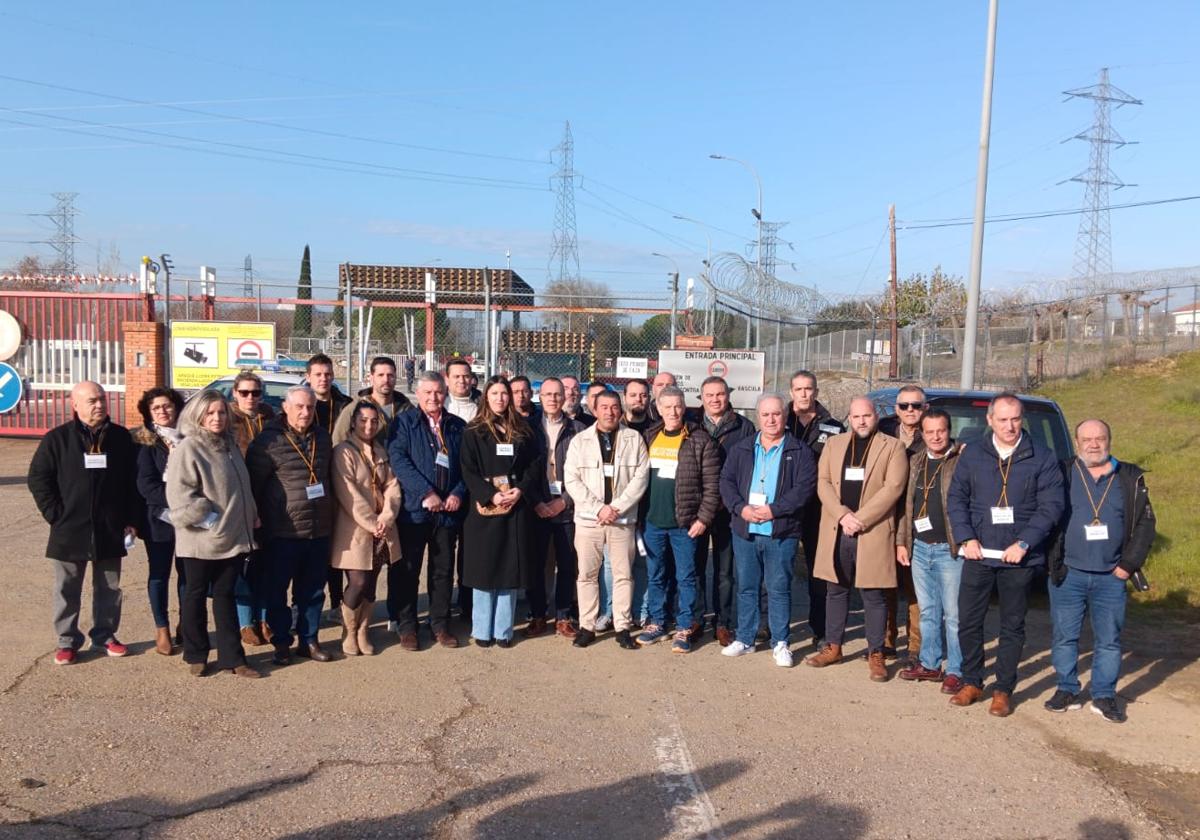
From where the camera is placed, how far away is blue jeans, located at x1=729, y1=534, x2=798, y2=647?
6.93 m

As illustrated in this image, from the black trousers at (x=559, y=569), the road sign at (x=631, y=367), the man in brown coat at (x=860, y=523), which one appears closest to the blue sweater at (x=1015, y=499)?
the man in brown coat at (x=860, y=523)

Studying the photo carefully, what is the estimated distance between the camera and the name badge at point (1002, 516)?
6.04m

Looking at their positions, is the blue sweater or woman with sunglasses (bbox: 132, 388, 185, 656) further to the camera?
woman with sunglasses (bbox: 132, 388, 185, 656)

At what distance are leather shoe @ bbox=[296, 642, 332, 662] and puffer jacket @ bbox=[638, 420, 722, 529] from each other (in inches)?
103

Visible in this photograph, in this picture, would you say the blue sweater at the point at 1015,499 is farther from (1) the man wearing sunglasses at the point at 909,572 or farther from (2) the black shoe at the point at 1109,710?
(2) the black shoe at the point at 1109,710

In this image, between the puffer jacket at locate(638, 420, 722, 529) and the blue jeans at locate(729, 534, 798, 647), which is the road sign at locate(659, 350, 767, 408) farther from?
the blue jeans at locate(729, 534, 798, 647)

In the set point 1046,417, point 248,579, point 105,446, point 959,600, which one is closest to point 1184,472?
point 1046,417

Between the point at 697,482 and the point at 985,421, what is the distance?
125 inches

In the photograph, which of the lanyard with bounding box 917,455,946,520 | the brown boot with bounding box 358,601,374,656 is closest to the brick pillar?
the brown boot with bounding box 358,601,374,656

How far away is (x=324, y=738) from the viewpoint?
17.4 ft

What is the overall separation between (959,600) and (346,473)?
4130 mm

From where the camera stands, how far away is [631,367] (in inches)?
532

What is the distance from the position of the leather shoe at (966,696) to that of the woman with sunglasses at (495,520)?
2.96 metres

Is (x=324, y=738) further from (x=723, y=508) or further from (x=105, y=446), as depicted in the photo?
(x=723, y=508)
